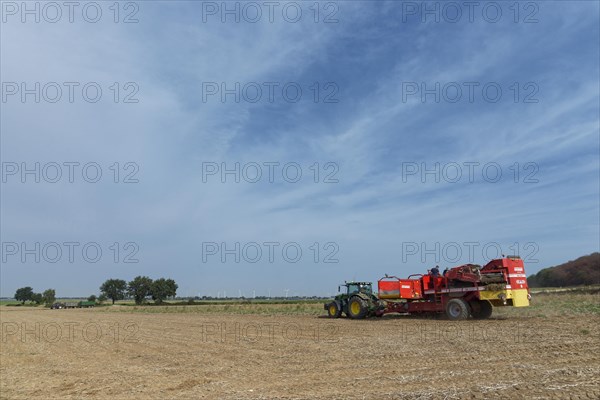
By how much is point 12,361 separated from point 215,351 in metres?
6.01

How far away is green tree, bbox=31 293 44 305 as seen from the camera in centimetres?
14412

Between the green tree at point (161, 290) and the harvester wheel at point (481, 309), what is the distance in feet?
344

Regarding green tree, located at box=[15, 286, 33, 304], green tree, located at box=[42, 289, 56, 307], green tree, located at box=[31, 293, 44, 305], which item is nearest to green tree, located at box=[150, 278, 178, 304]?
green tree, located at box=[42, 289, 56, 307]

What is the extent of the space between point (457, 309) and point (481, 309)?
126 centimetres

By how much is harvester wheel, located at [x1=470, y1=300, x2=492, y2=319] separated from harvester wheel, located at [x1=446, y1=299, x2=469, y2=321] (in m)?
0.60

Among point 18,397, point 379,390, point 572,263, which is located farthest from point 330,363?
point 572,263

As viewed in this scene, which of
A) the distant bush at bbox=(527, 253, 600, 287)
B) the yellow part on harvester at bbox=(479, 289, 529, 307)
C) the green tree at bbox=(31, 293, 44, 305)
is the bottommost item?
the green tree at bbox=(31, 293, 44, 305)

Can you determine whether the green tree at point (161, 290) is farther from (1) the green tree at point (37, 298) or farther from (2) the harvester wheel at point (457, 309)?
(2) the harvester wheel at point (457, 309)

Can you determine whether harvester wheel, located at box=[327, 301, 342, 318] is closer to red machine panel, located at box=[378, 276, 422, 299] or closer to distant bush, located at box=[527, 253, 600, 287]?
red machine panel, located at box=[378, 276, 422, 299]

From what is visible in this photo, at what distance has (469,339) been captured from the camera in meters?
12.8

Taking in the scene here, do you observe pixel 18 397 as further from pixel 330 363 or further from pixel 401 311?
pixel 401 311

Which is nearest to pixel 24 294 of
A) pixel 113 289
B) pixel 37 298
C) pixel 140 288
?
pixel 37 298

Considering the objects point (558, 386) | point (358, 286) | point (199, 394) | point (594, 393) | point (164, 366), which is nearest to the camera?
point (594, 393)

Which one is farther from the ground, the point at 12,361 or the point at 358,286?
the point at 358,286
